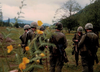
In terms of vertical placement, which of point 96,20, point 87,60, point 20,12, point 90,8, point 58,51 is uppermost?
point 90,8

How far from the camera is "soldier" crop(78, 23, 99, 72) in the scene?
134 inches

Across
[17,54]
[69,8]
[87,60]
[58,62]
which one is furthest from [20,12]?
[69,8]

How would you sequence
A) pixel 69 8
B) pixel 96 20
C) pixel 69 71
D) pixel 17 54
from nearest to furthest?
pixel 17 54 → pixel 69 71 → pixel 96 20 → pixel 69 8

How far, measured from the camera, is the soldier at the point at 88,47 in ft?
11.2

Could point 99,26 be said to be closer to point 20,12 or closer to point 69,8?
point 69,8

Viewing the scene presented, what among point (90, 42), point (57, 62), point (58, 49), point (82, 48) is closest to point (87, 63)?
point (82, 48)

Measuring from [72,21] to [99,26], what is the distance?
60.5 feet

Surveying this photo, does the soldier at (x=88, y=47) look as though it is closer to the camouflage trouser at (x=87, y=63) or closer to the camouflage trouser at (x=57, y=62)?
the camouflage trouser at (x=87, y=63)

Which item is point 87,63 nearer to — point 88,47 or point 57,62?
point 88,47

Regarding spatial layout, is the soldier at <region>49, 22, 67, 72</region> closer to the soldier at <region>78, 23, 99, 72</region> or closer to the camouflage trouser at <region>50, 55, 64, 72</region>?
the camouflage trouser at <region>50, 55, 64, 72</region>

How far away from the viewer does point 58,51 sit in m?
3.40

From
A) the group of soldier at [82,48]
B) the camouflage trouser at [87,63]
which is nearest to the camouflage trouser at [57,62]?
the group of soldier at [82,48]

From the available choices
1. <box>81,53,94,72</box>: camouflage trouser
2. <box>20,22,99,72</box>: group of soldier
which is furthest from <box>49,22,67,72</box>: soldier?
<box>81,53,94,72</box>: camouflage trouser

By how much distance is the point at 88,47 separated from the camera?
11.4ft
